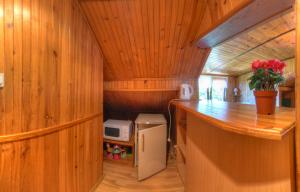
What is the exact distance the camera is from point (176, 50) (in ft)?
6.82

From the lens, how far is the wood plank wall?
1.00 meters

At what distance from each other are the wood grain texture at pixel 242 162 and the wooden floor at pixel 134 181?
832 mm

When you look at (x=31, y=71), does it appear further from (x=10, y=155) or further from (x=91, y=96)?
(x=91, y=96)

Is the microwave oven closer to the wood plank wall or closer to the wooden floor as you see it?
the wooden floor

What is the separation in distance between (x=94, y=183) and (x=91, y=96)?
109 centimetres

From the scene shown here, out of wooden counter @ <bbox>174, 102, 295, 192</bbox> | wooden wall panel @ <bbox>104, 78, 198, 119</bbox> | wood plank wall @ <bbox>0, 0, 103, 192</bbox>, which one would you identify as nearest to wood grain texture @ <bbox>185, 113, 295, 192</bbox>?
wooden counter @ <bbox>174, 102, 295, 192</bbox>

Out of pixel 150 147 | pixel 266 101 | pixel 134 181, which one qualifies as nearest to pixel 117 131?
pixel 150 147

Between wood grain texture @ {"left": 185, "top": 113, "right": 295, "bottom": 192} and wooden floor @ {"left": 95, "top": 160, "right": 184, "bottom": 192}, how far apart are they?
83 cm

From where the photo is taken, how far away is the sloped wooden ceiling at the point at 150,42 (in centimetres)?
151

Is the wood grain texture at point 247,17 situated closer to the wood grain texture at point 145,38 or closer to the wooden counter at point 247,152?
the wood grain texture at point 145,38

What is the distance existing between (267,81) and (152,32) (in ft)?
4.39

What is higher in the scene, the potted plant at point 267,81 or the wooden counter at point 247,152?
the potted plant at point 267,81

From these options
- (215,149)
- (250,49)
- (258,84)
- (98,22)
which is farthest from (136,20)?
(250,49)

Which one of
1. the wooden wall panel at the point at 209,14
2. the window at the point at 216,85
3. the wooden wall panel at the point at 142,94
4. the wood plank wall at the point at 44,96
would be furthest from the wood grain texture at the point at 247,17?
the window at the point at 216,85
